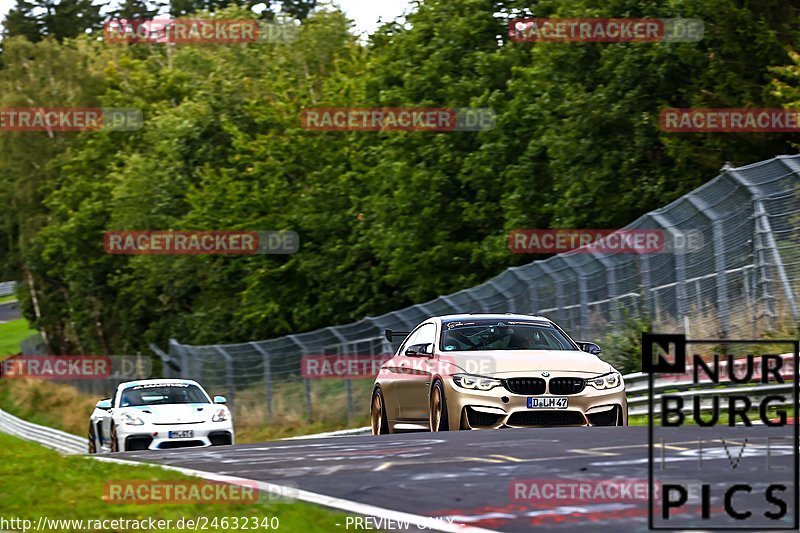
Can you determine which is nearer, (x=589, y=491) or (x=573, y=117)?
(x=589, y=491)

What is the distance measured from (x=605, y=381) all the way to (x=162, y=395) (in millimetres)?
9549

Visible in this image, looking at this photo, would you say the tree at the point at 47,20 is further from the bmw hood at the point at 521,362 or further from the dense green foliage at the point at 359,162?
the bmw hood at the point at 521,362

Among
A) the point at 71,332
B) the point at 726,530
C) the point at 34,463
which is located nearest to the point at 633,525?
the point at 726,530

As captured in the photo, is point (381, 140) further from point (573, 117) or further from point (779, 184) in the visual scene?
point (779, 184)

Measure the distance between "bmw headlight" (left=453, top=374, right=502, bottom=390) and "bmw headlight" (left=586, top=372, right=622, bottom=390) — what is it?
0.93m

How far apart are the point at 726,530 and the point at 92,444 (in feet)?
59.1

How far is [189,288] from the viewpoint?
60.0 meters

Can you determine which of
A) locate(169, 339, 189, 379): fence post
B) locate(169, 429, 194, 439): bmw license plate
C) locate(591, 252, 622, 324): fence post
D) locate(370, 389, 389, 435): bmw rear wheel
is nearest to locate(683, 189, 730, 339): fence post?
locate(591, 252, 622, 324): fence post

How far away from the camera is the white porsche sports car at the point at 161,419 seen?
21.4 m

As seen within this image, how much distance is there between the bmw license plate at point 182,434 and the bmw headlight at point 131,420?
457 millimetres
